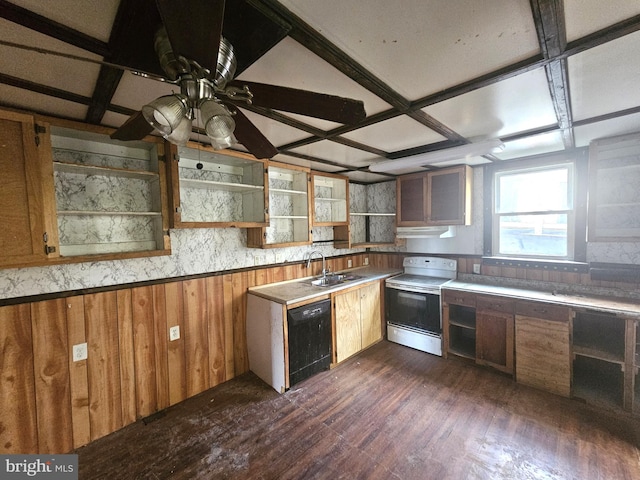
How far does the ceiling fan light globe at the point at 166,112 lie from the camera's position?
86 cm

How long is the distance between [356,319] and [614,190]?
2.79 metres

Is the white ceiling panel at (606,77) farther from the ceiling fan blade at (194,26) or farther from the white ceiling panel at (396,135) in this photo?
the ceiling fan blade at (194,26)

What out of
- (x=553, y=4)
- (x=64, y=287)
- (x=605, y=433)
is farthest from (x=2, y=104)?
(x=605, y=433)

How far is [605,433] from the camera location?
1.99 m

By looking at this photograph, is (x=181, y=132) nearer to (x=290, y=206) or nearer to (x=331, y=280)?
(x=290, y=206)

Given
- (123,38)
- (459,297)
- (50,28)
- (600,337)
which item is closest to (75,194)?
(50,28)

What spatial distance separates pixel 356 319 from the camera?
10.7ft

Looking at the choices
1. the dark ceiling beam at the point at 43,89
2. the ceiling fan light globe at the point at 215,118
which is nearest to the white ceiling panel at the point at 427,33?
the ceiling fan light globe at the point at 215,118

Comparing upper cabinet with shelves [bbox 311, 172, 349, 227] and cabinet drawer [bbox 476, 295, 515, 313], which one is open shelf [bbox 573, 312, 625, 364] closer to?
cabinet drawer [bbox 476, 295, 515, 313]

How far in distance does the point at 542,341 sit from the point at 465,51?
2.65 meters

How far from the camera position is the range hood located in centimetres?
343

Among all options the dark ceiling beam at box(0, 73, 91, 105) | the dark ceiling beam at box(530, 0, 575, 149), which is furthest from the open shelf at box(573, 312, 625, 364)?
the dark ceiling beam at box(0, 73, 91, 105)

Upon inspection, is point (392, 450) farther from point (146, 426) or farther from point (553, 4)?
point (553, 4)

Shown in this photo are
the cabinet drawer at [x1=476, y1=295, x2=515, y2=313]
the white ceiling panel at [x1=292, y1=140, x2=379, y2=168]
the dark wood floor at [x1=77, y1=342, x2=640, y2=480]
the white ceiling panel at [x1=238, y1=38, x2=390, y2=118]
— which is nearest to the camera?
the white ceiling panel at [x1=238, y1=38, x2=390, y2=118]
